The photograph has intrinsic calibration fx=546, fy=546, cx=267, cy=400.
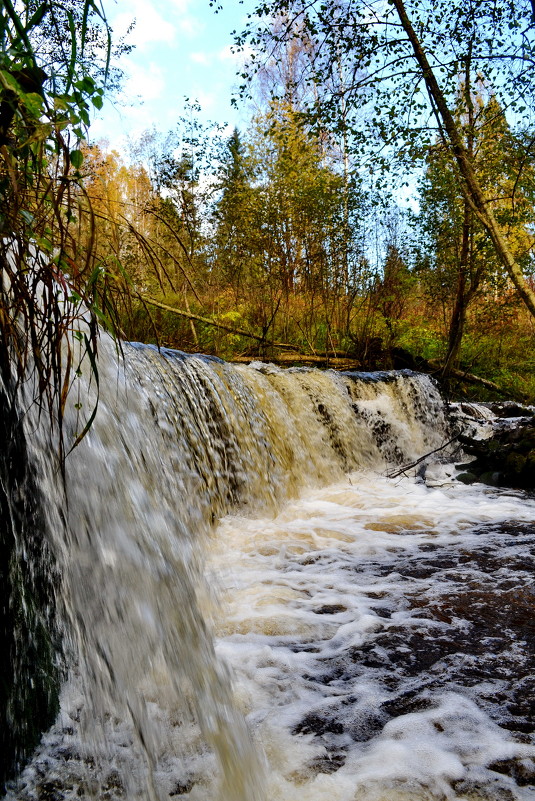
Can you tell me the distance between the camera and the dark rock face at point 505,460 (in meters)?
6.38

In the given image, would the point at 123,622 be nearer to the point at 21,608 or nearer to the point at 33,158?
the point at 21,608

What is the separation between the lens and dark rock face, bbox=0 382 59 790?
149 centimetres

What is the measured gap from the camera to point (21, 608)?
1.55 m

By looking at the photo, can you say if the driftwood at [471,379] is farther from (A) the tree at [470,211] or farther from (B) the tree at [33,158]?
(B) the tree at [33,158]

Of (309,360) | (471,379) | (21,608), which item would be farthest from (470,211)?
(21,608)


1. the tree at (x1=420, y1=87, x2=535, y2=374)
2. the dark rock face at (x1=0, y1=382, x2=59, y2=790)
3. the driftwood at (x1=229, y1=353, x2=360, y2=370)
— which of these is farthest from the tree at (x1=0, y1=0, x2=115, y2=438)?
the driftwood at (x1=229, y1=353, x2=360, y2=370)

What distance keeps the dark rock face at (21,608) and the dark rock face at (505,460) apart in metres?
5.89

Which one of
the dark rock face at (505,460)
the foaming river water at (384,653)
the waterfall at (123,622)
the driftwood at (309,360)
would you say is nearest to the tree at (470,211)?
the driftwood at (309,360)


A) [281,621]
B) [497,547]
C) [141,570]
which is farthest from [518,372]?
[141,570]

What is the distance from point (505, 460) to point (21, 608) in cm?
633

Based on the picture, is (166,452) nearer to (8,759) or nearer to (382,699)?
(382,699)

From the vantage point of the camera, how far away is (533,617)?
286cm

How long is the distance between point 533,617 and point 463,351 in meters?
12.2

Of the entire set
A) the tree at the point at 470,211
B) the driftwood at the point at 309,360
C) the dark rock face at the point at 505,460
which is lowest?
the dark rock face at the point at 505,460
